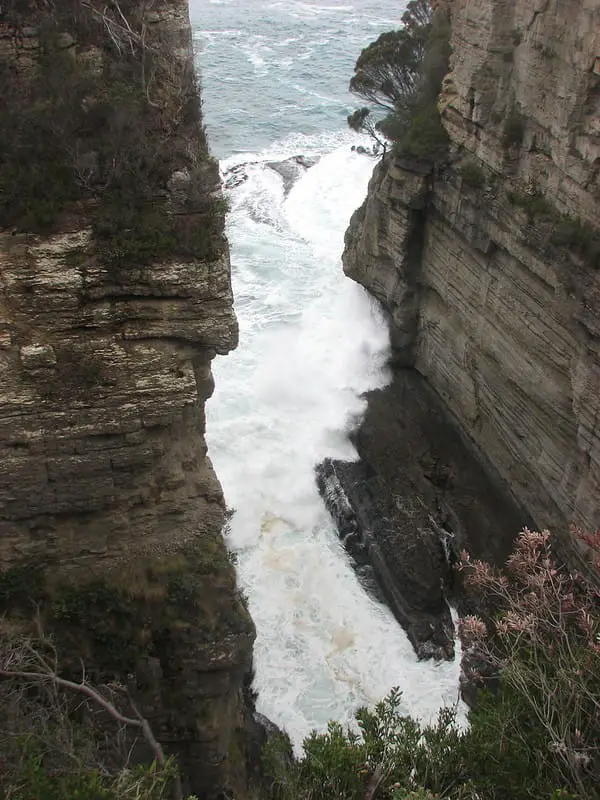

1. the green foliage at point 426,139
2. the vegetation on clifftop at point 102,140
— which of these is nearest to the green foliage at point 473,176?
the green foliage at point 426,139

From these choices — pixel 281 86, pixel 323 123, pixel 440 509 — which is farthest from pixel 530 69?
pixel 281 86

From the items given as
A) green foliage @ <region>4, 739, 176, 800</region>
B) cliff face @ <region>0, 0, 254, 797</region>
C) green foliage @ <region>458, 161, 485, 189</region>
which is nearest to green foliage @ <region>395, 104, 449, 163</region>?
green foliage @ <region>458, 161, 485, 189</region>

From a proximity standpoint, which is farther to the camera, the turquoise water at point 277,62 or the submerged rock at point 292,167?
the turquoise water at point 277,62

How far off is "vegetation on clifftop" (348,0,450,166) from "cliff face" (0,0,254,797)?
11134 mm

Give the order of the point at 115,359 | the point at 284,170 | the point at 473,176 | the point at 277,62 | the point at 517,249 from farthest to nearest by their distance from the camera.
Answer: the point at 277,62 < the point at 284,170 < the point at 473,176 < the point at 517,249 < the point at 115,359

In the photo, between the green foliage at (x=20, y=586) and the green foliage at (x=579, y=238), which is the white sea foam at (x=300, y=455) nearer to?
the green foliage at (x=20, y=586)

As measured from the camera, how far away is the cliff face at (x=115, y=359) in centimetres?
1079

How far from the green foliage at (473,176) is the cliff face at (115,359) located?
9397 mm

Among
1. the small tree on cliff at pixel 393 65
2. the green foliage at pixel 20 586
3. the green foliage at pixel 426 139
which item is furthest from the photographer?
the small tree on cliff at pixel 393 65

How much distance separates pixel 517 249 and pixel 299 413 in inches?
336

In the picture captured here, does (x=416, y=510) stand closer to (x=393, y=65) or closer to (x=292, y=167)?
(x=393, y=65)

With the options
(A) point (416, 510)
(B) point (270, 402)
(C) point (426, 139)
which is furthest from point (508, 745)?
(C) point (426, 139)

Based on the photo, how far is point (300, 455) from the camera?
21.6 metres

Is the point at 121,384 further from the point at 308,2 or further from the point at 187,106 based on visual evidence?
the point at 308,2
